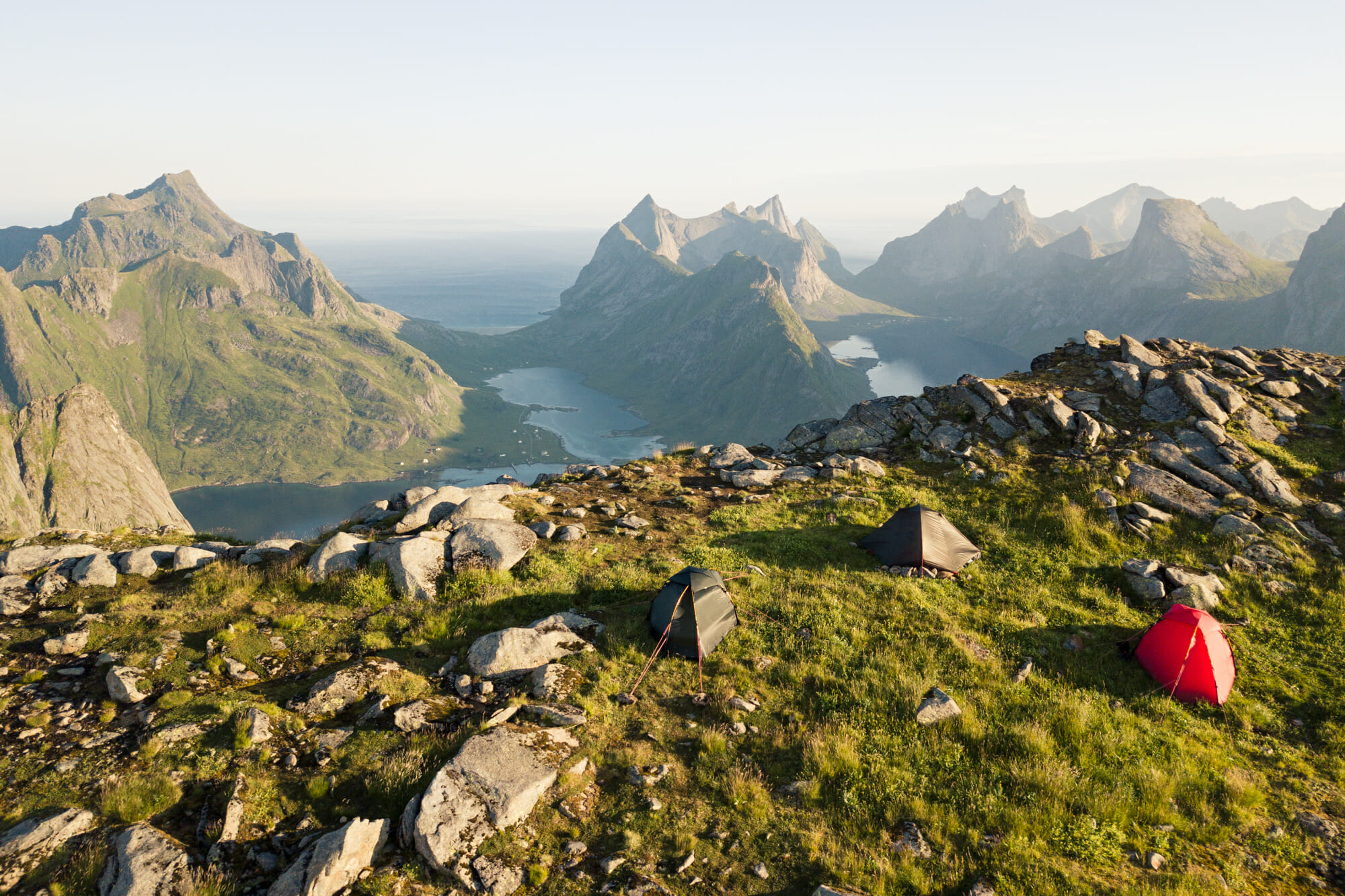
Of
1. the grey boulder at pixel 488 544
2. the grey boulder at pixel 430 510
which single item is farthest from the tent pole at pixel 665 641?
the grey boulder at pixel 430 510

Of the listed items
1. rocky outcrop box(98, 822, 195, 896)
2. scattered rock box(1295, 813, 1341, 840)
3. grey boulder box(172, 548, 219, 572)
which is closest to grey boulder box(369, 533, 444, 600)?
grey boulder box(172, 548, 219, 572)

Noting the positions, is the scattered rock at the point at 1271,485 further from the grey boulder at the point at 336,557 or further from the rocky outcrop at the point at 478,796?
the grey boulder at the point at 336,557

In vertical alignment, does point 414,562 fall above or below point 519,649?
above

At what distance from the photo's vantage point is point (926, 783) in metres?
11.3

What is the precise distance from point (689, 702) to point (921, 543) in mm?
10644

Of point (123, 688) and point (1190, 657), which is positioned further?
point (1190, 657)

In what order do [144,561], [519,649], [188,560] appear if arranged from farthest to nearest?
[188,560], [144,561], [519,649]

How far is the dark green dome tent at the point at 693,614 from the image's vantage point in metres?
15.4

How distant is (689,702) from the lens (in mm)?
13836

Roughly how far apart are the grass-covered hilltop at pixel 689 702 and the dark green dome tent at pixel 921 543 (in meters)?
0.66

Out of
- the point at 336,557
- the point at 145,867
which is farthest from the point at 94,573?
the point at 145,867

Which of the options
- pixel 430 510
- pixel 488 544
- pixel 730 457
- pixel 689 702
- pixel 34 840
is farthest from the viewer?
pixel 730 457

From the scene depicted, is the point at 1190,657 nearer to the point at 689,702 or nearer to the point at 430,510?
the point at 689,702

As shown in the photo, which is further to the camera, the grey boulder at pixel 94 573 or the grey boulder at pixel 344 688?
the grey boulder at pixel 94 573
